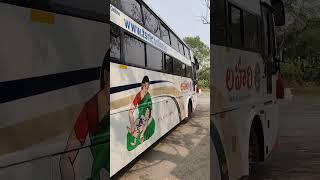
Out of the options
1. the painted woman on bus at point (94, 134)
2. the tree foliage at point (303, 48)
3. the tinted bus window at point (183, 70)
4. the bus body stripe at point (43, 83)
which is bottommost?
the painted woman on bus at point (94, 134)

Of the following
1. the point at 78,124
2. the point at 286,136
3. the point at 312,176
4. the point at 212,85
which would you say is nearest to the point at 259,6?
the point at 212,85

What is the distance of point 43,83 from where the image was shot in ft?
8.04

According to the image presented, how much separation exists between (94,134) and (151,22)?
5.75 m

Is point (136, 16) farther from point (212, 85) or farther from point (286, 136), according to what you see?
point (286, 136)

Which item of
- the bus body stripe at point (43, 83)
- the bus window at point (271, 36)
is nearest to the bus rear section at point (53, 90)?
the bus body stripe at point (43, 83)

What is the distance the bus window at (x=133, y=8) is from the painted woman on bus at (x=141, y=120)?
108cm

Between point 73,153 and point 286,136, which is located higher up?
point 73,153

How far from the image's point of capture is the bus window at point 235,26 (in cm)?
507

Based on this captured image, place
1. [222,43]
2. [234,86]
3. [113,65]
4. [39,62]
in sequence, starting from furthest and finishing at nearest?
[113,65] < [234,86] < [222,43] < [39,62]

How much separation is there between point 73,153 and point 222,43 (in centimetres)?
234

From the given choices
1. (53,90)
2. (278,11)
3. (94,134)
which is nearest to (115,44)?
(278,11)

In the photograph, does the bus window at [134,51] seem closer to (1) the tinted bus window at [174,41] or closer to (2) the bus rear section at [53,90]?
(1) the tinted bus window at [174,41]

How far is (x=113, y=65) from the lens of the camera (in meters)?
6.67

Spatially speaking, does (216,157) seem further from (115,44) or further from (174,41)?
(174,41)
